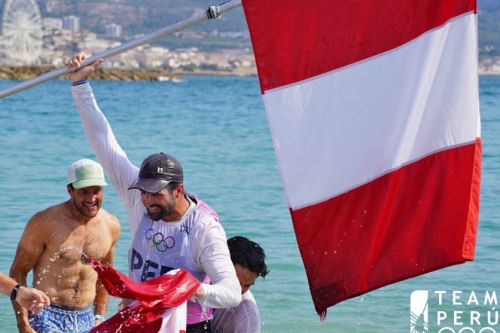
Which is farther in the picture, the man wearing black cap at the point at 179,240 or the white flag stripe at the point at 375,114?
the man wearing black cap at the point at 179,240

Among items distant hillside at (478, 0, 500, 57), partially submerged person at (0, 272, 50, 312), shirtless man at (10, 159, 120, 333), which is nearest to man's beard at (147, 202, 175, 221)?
partially submerged person at (0, 272, 50, 312)

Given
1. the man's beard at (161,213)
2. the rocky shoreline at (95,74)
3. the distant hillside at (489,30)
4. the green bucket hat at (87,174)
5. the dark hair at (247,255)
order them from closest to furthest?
the man's beard at (161,213)
the dark hair at (247,255)
the green bucket hat at (87,174)
the rocky shoreline at (95,74)
the distant hillside at (489,30)

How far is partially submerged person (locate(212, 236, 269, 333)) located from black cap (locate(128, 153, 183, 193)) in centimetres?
67

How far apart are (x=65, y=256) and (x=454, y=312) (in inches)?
203

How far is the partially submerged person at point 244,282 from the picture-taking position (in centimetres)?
577

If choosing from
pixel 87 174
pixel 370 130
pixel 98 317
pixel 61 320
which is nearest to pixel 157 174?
pixel 370 130

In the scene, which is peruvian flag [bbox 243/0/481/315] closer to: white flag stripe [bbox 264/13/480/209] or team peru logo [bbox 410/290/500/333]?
white flag stripe [bbox 264/13/480/209]

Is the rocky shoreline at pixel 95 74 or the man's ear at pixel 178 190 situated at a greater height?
the man's ear at pixel 178 190

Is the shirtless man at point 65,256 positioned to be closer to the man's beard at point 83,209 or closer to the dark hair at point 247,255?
the man's beard at point 83,209

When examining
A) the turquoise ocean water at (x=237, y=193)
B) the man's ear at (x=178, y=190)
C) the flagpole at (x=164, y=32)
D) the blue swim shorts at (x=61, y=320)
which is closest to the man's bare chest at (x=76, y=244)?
the blue swim shorts at (x=61, y=320)

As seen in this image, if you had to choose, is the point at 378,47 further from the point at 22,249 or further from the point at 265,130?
the point at 265,130

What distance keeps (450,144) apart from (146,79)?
349ft

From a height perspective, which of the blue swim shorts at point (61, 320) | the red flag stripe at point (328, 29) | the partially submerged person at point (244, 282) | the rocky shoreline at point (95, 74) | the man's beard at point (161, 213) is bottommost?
the rocky shoreline at point (95, 74)

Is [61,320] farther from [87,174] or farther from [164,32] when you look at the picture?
[164,32]
